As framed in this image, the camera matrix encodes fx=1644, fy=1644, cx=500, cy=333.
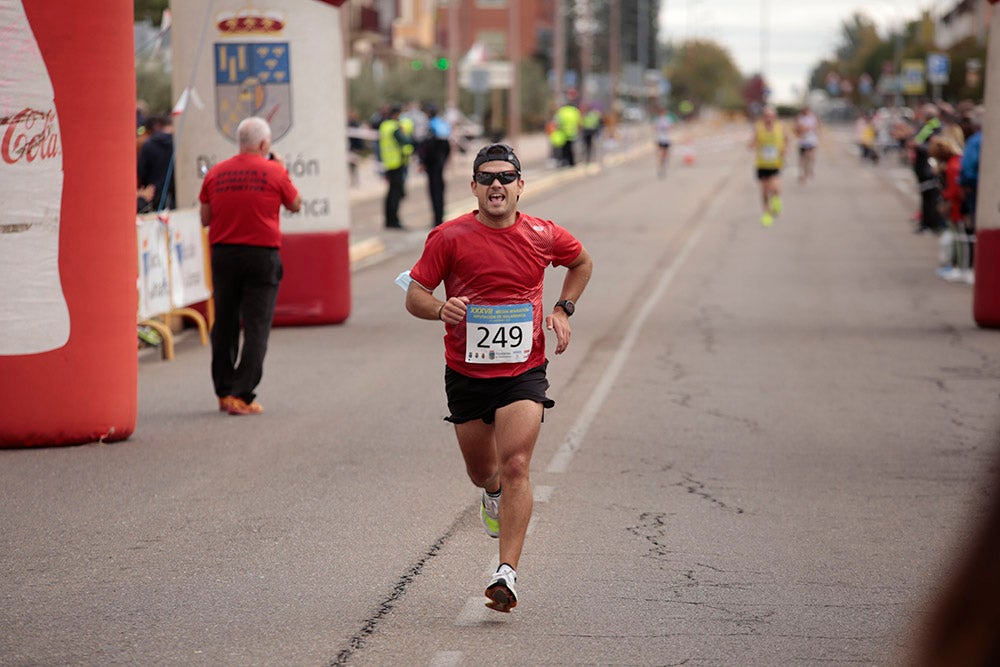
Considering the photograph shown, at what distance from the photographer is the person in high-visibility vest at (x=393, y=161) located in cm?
2778

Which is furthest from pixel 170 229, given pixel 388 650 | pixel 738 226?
pixel 738 226

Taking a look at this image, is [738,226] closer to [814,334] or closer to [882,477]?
[814,334]

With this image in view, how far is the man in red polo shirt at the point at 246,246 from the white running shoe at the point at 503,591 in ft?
17.4

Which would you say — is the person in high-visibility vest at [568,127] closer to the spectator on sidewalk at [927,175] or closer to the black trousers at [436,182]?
the spectator on sidewalk at [927,175]

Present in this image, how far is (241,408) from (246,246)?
3.61ft

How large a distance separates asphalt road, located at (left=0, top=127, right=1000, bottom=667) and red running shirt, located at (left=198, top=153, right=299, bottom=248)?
4.09 ft

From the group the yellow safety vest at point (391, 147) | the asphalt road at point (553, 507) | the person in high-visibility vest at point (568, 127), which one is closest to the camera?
the asphalt road at point (553, 507)

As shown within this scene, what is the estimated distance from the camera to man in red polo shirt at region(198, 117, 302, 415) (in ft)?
36.0

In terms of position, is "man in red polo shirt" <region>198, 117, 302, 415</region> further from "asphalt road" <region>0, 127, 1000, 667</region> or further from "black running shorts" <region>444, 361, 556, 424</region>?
"black running shorts" <region>444, 361, 556, 424</region>

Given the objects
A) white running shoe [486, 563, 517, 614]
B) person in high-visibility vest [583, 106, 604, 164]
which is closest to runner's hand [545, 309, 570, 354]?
white running shoe [486, 563, 517, 614]

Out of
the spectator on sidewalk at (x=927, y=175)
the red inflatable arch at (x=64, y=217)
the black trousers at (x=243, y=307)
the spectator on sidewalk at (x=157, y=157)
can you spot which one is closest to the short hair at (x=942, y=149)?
the spectator on sidewalk at (x=927, y=175)

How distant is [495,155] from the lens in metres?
6.35

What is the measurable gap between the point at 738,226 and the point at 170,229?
17.5m

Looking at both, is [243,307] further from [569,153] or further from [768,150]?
[569,153]
